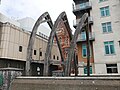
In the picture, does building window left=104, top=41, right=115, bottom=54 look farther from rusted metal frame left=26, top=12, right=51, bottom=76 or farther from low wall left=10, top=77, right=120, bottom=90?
low wall left=10, top=77, right=120, bottom=90

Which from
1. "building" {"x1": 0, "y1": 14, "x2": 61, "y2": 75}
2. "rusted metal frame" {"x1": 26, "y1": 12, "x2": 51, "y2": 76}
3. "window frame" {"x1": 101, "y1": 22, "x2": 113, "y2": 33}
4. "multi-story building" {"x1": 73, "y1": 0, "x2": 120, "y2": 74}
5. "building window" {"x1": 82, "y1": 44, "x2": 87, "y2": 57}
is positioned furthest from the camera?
"building window" {"x1": 82, "y1": 44, "x2": 87, "y2": 57}

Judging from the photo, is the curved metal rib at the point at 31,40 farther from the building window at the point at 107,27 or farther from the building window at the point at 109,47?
the building window at the point at 107,27

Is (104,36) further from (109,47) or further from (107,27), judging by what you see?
(109,47)

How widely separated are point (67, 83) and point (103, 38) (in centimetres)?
1766

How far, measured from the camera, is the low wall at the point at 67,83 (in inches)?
195

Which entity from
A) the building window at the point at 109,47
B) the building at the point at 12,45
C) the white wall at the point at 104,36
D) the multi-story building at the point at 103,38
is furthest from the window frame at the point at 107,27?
the building at the point at 12,45

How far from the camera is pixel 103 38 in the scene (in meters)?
21.7

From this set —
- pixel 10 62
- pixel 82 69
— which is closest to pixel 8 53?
pixel 10 62

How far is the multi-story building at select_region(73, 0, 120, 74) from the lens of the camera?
66.9ft

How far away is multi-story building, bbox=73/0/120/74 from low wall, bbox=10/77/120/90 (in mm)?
16035

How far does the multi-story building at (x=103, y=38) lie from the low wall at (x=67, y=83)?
16035mm

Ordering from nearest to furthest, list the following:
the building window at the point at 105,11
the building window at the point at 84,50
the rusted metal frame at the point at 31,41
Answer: the rusted metal frame at the point at 31,41, the building window at the point at 105,11, the building window at the point at 84,50

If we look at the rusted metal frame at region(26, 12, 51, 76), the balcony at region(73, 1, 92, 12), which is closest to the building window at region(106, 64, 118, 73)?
the balcony at region(73, 1, 92, 12)

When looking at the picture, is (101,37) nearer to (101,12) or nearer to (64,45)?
(101,12)
